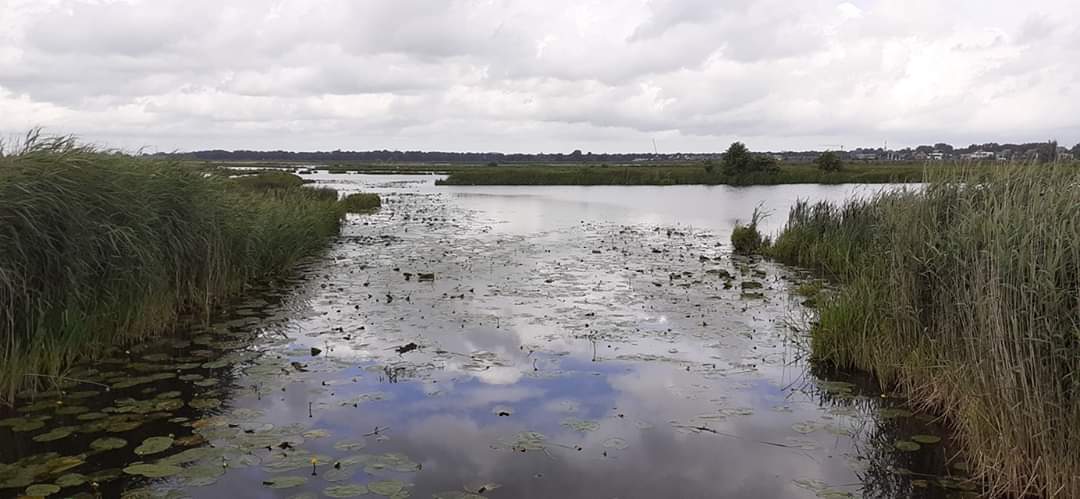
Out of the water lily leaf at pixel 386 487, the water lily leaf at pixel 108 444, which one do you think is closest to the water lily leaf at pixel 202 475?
the water lily leaf at pixel 108 444

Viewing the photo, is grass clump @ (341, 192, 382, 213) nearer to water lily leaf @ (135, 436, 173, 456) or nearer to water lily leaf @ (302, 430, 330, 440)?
water lily leaf @ (302, 430, 330, 440)

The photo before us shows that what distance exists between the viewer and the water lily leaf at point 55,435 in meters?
6.64

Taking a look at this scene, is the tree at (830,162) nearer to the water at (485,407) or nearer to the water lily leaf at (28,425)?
the water at (485,407)

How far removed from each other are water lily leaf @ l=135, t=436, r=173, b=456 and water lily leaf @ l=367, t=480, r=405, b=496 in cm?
200

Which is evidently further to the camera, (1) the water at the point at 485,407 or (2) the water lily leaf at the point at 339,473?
(1) the water at the point at 485,407

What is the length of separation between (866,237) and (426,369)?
1083cm

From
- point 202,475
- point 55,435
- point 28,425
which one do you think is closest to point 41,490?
point 202,475

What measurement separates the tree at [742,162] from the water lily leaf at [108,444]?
68139 millimetres

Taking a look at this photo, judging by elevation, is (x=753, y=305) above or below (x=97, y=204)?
below

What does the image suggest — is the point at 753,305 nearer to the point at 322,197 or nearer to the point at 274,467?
the point at 274,467

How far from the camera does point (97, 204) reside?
9094 millimetres

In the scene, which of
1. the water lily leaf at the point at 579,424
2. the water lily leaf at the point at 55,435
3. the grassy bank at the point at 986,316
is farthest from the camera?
the water lily leaf at the point at 579,424

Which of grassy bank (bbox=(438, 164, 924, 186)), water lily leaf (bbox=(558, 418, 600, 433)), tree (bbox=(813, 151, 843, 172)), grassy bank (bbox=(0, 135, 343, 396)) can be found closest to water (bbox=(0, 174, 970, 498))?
water lily leaf (bbox=(558, 418, 600, 433))

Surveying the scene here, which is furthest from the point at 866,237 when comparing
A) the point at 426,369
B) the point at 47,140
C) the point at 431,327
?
the point at 47,140
